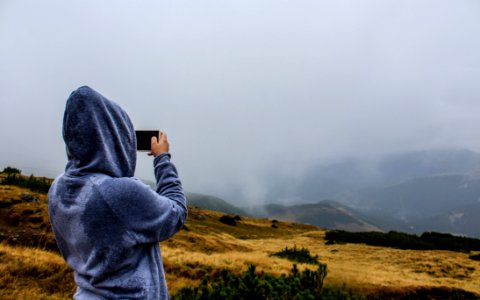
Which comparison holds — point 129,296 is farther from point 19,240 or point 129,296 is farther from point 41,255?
point 19,240

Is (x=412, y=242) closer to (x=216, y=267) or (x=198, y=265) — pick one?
(x=216, y=267)

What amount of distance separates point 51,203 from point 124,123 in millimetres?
771

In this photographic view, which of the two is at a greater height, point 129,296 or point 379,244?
point 129,296

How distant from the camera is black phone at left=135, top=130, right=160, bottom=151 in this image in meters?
2.80

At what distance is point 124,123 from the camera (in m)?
2.52

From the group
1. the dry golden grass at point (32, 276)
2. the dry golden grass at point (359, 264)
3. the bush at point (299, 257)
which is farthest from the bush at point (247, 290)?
the bush at point (299, 257)

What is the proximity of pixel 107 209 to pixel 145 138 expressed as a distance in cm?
78

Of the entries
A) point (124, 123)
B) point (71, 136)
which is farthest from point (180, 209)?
point (71, 136)

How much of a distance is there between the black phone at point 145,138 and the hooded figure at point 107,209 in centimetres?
23

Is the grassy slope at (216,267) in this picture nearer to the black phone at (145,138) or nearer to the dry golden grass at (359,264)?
the dry golden grass at (359,264)

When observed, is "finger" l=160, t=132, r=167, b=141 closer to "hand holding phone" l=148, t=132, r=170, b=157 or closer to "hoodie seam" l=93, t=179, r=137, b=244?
"hand holding phone" l=148, t=132, r=170, b=157

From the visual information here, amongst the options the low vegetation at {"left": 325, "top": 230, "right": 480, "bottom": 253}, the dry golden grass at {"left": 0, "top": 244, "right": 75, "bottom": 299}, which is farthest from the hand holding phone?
the low vegetation at {"left": 325, "top": 230, "right": 480, "bottom": 253}

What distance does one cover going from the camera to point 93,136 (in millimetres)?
2342

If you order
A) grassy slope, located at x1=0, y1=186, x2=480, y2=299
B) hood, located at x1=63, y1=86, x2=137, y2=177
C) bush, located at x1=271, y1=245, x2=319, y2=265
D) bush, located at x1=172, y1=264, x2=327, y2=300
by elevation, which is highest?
hood, located at x1=63, y1=86, x2=137, y2=177
